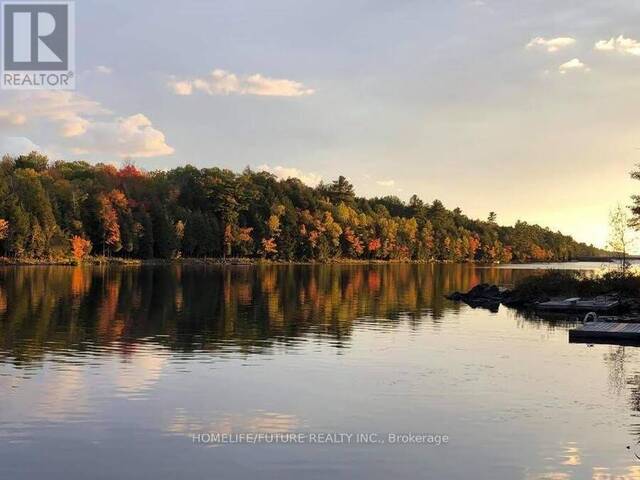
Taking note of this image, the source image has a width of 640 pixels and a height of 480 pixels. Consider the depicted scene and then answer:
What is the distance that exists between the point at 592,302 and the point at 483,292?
1183 cm

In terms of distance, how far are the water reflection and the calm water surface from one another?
252 mm

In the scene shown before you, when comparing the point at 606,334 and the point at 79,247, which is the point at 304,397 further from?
the point at 79,247

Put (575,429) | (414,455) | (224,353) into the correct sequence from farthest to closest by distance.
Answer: (224,353)
(575,429)
(414,455)

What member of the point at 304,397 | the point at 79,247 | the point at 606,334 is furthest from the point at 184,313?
the point at 79,247

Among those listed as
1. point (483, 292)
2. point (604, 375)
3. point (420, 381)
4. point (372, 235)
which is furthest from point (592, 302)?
point (372, 235)

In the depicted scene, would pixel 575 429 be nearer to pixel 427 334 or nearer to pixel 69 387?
pixel 69 387

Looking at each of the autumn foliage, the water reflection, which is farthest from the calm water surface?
the autumn foliage

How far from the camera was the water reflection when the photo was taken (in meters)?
29.7

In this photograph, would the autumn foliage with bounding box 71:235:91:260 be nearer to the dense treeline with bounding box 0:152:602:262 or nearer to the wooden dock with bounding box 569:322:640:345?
the dense treeline with bounding box 0:152:602:262

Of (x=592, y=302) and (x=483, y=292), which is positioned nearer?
(x=592, y=302)

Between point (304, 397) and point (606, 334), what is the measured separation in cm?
1959

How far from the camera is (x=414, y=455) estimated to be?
572 inches

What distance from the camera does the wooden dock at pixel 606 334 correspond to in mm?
32844

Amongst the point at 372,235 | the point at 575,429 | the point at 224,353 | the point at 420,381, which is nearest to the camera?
the point at 575,429
